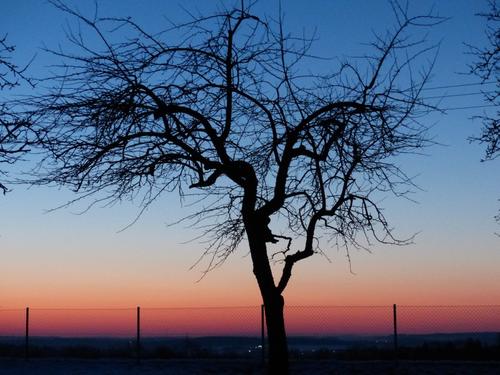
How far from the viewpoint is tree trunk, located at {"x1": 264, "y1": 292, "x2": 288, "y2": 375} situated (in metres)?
12.8

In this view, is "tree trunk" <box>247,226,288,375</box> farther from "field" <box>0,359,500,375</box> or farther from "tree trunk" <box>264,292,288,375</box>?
"field" <box>0,359,500,375</box>

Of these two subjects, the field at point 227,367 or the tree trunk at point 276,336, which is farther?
the field at point 227,367

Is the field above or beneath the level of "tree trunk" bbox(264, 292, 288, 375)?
beneath

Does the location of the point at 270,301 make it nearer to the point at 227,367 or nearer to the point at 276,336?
the point at 276,336

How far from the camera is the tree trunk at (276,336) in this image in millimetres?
12812

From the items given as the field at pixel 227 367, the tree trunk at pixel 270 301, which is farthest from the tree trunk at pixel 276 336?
the field at pixel 227 367

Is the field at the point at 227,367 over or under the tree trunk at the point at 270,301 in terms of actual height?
under

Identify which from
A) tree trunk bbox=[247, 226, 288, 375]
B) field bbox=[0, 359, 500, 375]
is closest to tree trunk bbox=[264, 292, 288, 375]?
tree trunk bbox=[247, 226, 288, 375]

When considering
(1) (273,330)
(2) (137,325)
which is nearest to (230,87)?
(1) (273,330)

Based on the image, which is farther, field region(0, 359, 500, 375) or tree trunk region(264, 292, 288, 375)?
field region(0, 359, 500, 375)

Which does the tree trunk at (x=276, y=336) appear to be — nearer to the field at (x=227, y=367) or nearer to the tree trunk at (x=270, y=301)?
the tree trunk at (x=270, y=301)

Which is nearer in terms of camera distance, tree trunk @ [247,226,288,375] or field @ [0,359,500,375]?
tree trunk @ [247,226,288,375]

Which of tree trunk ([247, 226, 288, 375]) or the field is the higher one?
tree trunk ([247, 226, 288, 375])

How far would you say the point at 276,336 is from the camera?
1294 cm
